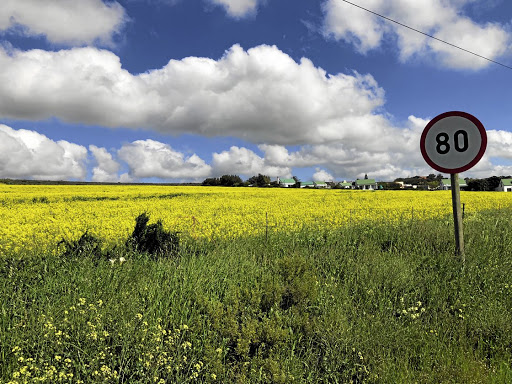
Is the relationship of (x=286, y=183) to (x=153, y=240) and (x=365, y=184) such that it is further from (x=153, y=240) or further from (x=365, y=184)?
(x=153, y=240)

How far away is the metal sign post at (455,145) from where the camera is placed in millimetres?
5336

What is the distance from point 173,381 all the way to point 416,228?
6768mm

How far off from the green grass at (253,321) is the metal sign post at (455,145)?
1.22 m

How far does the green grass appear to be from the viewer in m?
2.77

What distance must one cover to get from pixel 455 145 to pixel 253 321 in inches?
179

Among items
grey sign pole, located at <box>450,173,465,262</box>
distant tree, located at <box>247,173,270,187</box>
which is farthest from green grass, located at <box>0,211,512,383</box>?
distant tree, located at <box>247,173,270,187</box>

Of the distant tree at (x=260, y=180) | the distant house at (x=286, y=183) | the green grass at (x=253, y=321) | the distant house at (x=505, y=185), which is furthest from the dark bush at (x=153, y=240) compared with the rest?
the distant house at (x=505, y=185)

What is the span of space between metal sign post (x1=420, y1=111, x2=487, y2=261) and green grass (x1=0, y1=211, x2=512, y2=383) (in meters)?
1.22

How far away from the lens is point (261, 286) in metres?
4.02

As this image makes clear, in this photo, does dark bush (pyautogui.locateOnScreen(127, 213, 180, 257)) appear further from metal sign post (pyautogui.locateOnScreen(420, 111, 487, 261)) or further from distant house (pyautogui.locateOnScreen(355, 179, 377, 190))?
distant house (pyautogui.locateOnScreen(355, 179, 377, 190))

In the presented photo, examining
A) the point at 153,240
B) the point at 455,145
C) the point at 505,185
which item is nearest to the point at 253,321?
the point at 153,240

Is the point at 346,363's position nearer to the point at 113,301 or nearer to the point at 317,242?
the point at 113,301

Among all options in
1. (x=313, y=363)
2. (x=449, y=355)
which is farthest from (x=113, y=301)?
(x=449, y=355)

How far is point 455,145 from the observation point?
5.46m
